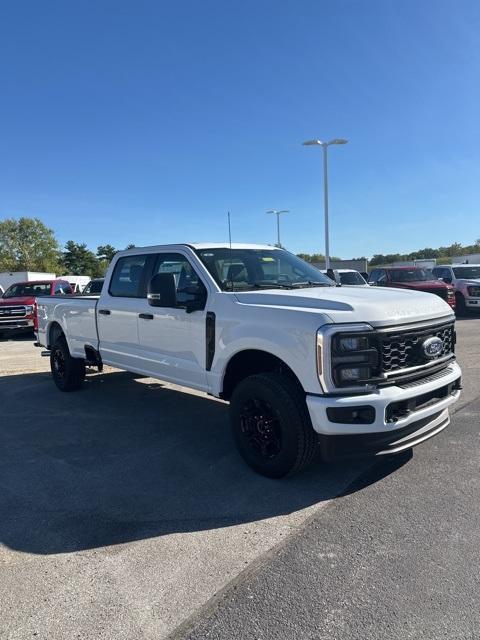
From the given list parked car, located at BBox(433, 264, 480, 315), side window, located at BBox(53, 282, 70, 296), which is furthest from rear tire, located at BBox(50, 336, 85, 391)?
parked car, located at BBox(433, 264, 480, 315)

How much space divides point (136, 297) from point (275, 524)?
132 inches

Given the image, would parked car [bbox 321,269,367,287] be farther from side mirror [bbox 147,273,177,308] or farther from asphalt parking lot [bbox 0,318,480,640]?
side mirror [bbox 147,273,177,308]

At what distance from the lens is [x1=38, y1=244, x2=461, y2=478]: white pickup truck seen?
3.66 m

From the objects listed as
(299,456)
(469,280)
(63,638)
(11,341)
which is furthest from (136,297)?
(469,280)

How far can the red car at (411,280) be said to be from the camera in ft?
53.9

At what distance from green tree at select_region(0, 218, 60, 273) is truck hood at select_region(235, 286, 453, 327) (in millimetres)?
83582

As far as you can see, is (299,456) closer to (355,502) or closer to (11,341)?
(355,502)

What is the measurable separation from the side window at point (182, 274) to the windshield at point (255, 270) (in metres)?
0.18

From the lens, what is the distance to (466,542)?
3166 mm

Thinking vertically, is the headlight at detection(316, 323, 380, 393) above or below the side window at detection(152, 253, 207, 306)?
A: below

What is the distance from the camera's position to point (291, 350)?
153 inches

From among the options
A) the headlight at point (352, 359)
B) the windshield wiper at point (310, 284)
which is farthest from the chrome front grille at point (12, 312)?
the headlight at point (352, 359)

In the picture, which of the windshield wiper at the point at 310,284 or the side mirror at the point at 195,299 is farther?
the windshield wiper at the point at 310,284

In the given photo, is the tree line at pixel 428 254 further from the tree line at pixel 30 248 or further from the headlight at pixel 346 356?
the headlight at pixel 346 356
